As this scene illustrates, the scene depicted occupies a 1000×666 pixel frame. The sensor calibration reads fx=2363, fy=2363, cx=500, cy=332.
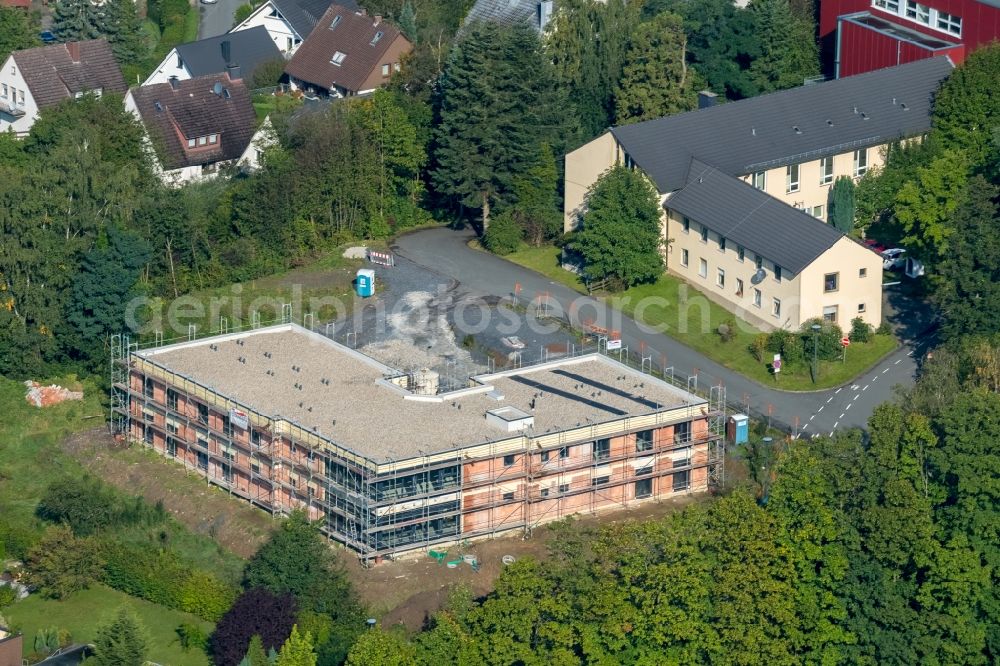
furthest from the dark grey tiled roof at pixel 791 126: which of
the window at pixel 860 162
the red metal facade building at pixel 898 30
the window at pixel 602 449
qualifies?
the window at pixel 602 449

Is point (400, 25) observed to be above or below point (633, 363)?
above

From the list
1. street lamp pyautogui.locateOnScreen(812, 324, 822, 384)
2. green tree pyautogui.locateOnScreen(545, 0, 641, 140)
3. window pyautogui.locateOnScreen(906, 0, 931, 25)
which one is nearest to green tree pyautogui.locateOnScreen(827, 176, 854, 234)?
street lamp pyautogui.locateOnScreen(812, 324, 822, 384)

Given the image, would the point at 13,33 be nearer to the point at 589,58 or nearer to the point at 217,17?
the point at 217,17

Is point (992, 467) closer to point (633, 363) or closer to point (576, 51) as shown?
point (633, 363)

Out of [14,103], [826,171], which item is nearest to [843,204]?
[826,171]

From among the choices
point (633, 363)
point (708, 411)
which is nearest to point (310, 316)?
point (633, 363)

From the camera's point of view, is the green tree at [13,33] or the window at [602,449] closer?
the window at [602,449]

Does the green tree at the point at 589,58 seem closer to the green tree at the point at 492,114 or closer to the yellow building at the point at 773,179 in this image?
the green tree at the point at 492,114
